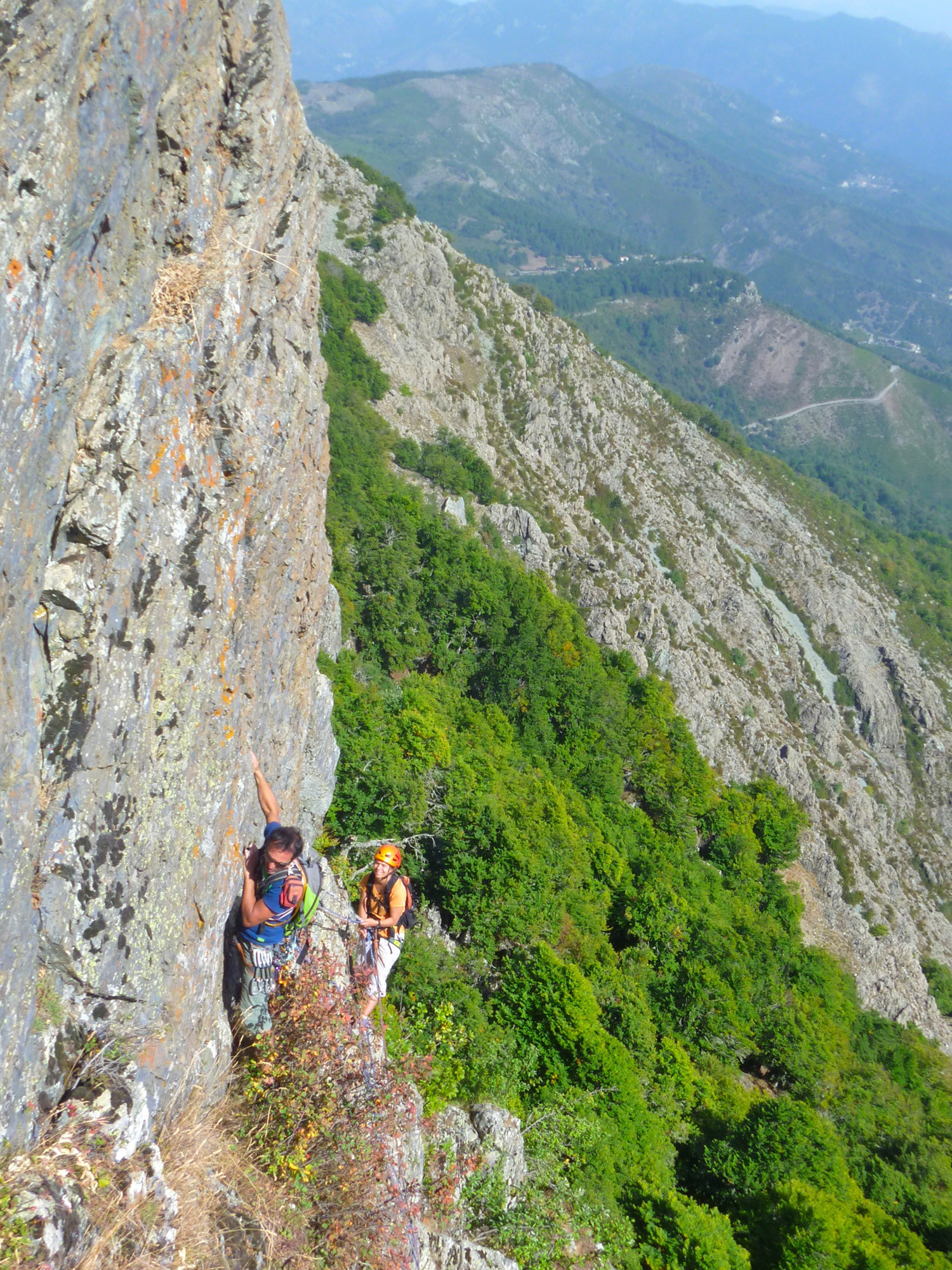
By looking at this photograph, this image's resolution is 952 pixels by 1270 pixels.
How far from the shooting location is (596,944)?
2667 centimetres

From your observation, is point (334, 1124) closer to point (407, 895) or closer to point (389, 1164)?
point (389, 1164)

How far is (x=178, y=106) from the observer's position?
8.71m

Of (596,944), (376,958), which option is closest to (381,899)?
(376,958)

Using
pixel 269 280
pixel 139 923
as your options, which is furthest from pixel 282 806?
pixel 269 280

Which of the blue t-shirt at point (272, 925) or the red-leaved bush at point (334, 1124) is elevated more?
the blue t-shirt at point (272, 925)

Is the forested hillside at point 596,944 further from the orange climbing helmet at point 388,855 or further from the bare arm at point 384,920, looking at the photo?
the orange climbing helmet at point 388,855

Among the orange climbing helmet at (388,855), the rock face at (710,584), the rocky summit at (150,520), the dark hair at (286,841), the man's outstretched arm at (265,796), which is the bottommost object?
the rock face at (710,584)

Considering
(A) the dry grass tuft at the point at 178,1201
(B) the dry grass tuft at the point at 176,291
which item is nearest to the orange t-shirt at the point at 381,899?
(A) the dry grass tuft at the point at 178,1201

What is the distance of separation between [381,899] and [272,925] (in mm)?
1829

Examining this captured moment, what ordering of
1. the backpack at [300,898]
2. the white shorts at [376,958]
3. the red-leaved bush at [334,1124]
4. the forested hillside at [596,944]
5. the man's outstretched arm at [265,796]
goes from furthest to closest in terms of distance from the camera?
the forested hillside at [596,944] → the white shorts at [376,958] → the man's outstretched arm at [265,796] → the backpack at [300,898] → the red-leaved bush at [334,1124]

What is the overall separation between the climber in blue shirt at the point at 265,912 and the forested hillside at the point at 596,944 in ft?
9.65

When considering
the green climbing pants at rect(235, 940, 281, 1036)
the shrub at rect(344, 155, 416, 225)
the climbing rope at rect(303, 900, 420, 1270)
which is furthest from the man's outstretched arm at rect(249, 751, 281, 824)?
the shrub at rect(344, 155, 416, 225)

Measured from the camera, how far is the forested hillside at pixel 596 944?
17.6 metres

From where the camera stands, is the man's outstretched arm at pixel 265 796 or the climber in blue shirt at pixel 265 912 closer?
the climber in blue shirt at pixel 265 912
